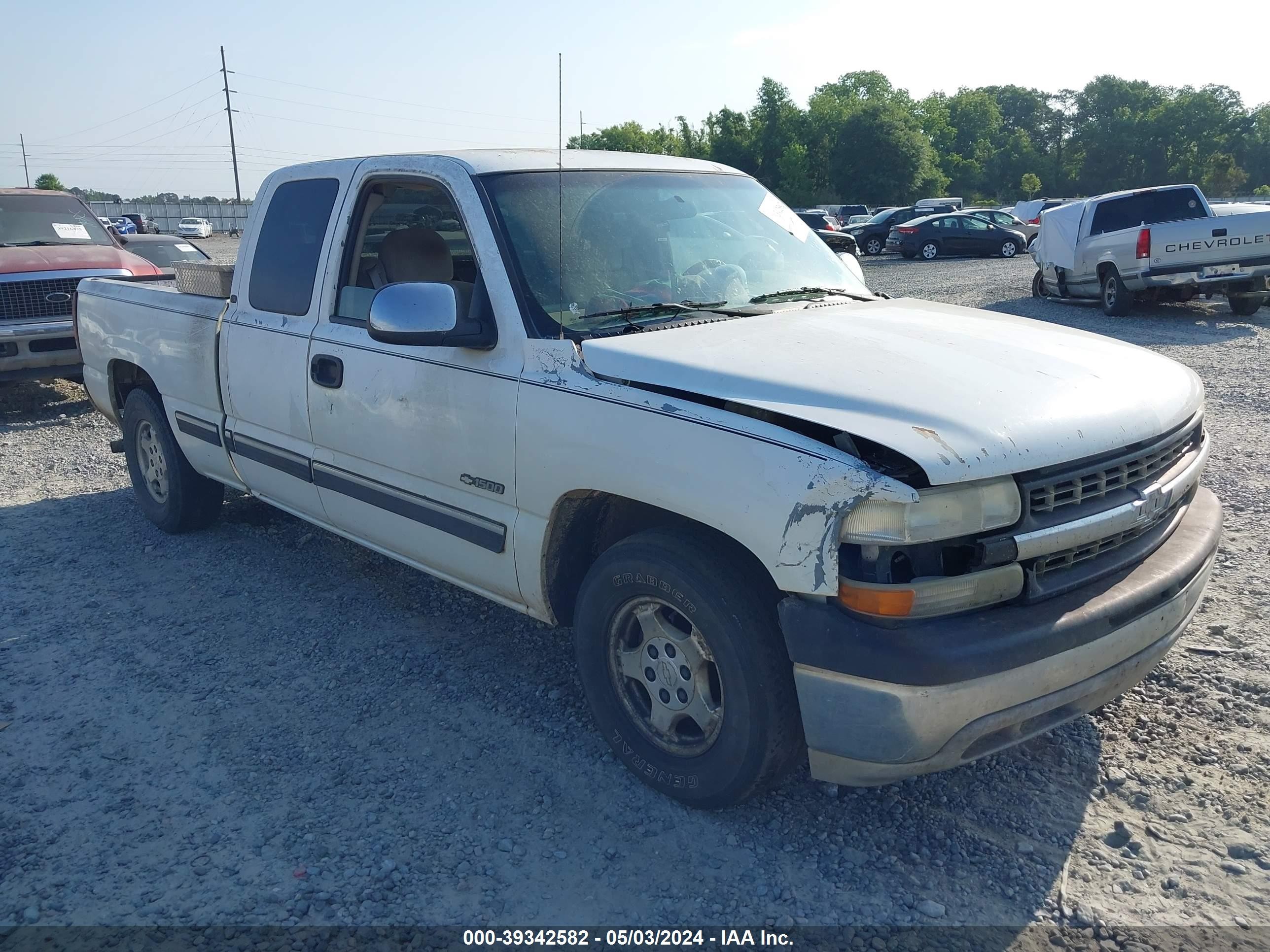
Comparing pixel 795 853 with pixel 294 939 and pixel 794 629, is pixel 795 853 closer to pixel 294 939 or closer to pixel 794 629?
pixel 794 629

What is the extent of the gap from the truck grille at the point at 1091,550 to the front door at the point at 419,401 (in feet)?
5.62

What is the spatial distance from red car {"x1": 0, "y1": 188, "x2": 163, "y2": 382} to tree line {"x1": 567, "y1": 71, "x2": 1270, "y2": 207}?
48.0m

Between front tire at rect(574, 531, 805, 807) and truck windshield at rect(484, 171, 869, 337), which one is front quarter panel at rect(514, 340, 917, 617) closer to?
front tire at rect(574, 531, 805, 807)

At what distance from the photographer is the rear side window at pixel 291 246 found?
4410mm

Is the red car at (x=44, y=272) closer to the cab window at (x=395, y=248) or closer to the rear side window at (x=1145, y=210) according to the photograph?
the cab window at (x=395, y=248)

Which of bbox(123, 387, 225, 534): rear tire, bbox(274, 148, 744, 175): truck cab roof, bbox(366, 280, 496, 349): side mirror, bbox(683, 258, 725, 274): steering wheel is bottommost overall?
bbox(123, 387, 225, 534): rear tire

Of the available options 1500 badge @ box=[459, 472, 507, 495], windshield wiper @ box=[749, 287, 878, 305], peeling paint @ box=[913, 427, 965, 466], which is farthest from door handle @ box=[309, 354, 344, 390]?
peeling paint @ box=[913, 427, 965, 466]

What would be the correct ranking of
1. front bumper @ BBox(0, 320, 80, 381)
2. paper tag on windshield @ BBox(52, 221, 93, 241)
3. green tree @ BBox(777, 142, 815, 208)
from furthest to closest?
green tree @ BBox(777, 142, 815, 208) < paper tag on windshield @ BBox(52, 221, 93, 241) < front bumper @ BBox(0, 320, 80, 381)

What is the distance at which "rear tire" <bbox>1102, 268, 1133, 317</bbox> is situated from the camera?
1407 centimetres

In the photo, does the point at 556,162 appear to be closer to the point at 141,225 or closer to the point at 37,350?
the point at 37,350

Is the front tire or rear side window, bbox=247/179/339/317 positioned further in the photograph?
rear side window, bbox=247/179/339/317

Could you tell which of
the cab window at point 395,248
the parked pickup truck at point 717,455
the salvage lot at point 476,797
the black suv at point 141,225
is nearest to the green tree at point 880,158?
the black suv at point 141,225

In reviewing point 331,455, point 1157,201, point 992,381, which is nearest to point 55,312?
point 331,455

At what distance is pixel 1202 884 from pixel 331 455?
347 centimetres
